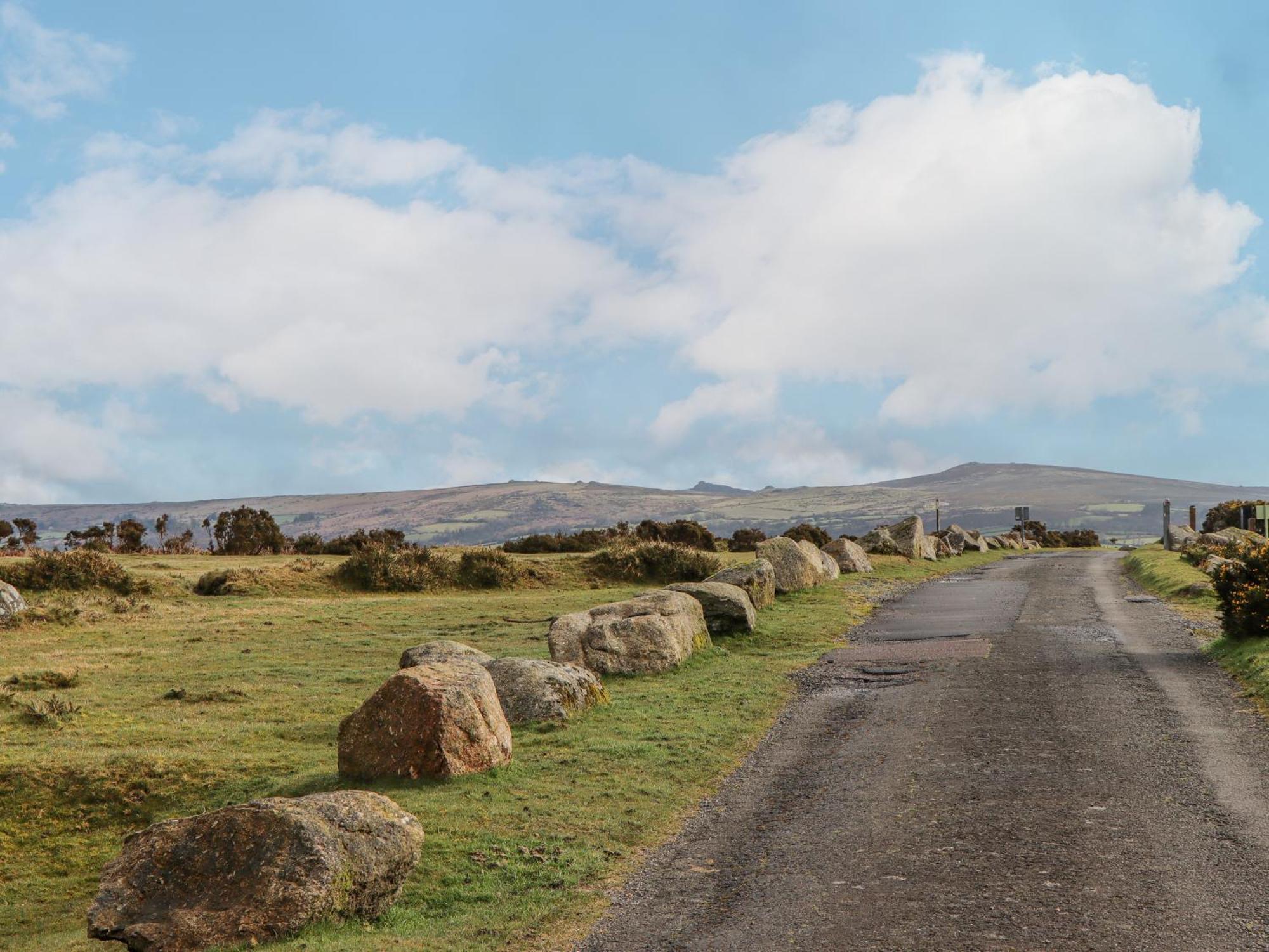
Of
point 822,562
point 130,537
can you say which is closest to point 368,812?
point 822,562

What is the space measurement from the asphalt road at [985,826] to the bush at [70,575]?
22045mm

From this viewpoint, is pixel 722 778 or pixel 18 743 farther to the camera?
pixel 18 743

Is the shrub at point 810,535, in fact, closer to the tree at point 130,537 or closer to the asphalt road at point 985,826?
the tree at point 130,537

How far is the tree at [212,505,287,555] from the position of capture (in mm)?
48469

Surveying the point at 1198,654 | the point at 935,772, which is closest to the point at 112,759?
the point at 935,772

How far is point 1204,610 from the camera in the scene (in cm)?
2891

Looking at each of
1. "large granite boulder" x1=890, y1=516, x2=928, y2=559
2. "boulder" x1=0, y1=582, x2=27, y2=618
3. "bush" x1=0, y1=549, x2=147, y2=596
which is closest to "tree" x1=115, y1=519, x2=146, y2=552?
"bush" x1=0, y1=549, x2=147, y2=596

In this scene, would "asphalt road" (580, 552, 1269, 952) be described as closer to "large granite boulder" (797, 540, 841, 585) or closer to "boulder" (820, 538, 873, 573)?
"large granite boulder" (797, 540, 841, 585)

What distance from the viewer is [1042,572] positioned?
4625 cm

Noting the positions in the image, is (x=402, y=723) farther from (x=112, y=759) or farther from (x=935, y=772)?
(x=935, y=772)

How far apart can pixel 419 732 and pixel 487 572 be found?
25.6m

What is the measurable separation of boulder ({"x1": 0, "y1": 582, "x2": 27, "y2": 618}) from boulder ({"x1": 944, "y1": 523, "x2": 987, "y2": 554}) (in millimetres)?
51796

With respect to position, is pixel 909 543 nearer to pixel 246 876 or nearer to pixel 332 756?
pixel 332 756

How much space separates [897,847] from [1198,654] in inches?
561
